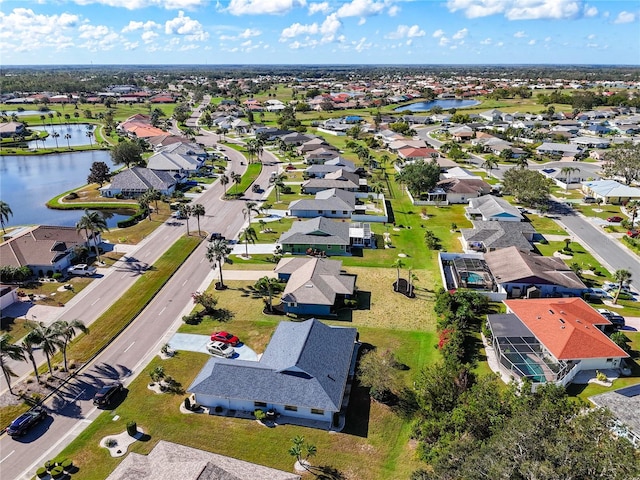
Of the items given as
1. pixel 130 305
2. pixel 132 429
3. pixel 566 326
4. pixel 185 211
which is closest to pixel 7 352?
pixel 132 429

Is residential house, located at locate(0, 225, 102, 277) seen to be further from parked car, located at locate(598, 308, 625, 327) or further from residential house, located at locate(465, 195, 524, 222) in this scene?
parked car, located at locate(598, 308, 625, 327)

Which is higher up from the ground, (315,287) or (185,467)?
(185,467)

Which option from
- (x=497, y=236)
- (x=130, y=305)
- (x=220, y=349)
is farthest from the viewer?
(x=497, y=236)

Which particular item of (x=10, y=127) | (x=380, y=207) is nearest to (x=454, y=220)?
(x=380, y=207)

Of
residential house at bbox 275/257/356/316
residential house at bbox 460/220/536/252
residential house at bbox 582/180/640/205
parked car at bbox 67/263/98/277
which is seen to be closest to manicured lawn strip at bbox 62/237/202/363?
parked car at bbox 67/263/98/277

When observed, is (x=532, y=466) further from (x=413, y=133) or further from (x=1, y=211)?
(x=413, y=133)

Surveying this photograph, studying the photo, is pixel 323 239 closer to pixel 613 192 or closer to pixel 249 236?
pixel 249 236
